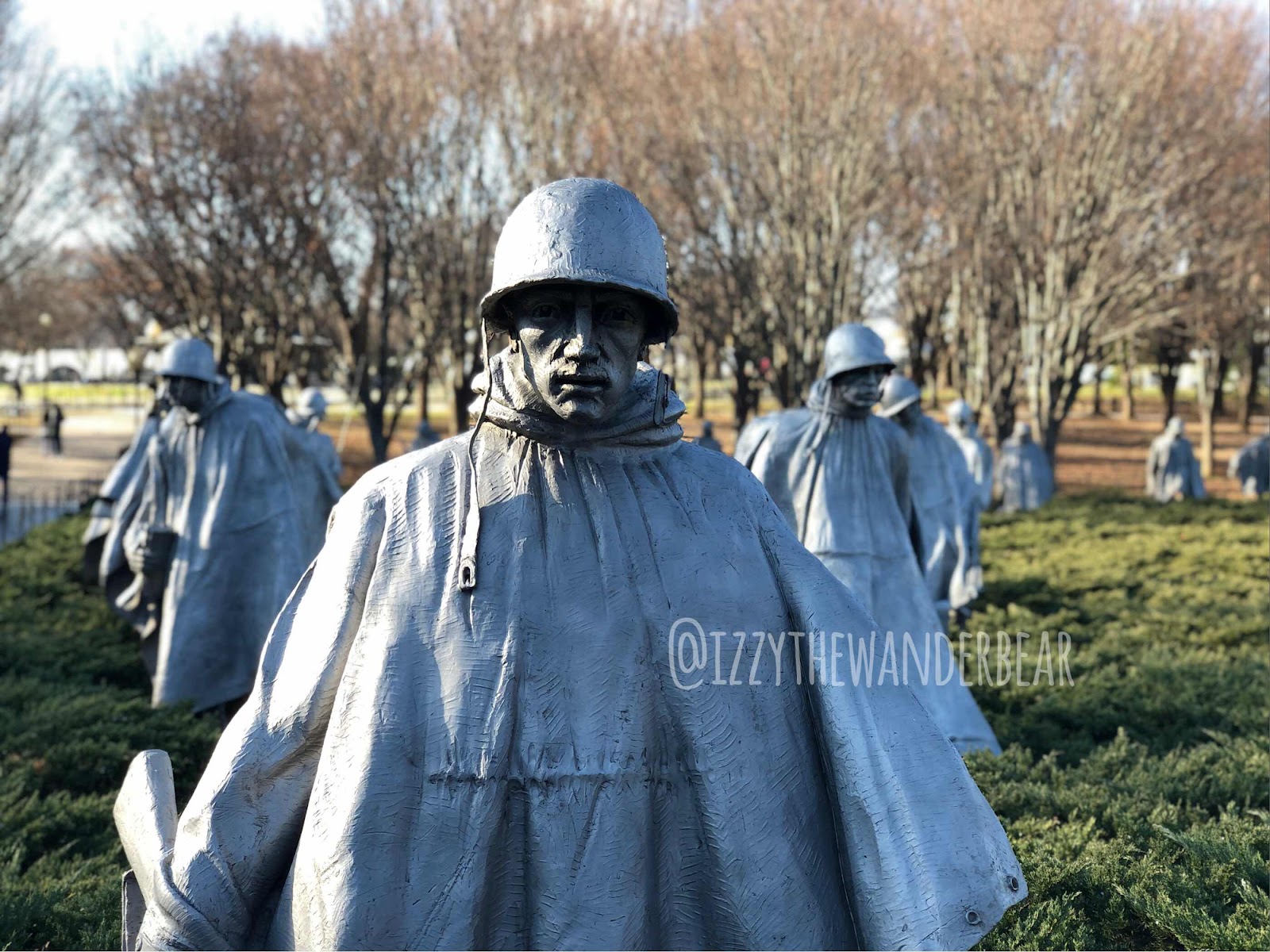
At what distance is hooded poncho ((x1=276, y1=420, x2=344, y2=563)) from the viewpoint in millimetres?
10602

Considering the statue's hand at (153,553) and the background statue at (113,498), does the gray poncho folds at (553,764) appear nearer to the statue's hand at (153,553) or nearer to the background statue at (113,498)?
the statue's hand at (153,553)

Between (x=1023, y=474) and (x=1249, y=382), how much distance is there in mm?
22638

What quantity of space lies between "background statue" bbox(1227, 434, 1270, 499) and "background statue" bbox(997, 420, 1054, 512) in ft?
16.1

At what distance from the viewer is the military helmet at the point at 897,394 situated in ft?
38.7

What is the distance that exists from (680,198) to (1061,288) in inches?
274

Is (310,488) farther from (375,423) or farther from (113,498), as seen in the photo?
(375,423)

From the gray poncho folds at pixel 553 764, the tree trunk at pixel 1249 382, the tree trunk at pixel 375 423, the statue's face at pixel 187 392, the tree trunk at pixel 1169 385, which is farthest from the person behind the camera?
the tree trunk at pixel 1169 385

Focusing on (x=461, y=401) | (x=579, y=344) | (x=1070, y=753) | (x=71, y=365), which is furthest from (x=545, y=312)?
(x=71, y=365)

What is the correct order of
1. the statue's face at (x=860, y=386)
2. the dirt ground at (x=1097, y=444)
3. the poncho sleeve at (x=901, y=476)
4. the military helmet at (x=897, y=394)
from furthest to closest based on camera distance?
the dirt ground at (x=1097, y=444)
the military helmet at (x=897, y=394)
the poncho sleeve at (x=901, y=476)
the statue's face at (x=860, y=386)

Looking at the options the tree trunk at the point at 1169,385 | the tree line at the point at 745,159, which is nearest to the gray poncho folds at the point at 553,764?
the tree line at the point at 745,159

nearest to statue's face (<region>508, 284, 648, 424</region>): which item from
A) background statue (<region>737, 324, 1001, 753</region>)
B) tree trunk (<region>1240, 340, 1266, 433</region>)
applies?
background statue (<region>737, 324, 1001, 753</region>)

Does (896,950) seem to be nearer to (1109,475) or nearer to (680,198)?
(680,198)

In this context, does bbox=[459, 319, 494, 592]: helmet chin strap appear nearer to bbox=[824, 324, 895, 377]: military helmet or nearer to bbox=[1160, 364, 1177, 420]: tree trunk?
bbox=[824, 324, 895, 377]: military helmet

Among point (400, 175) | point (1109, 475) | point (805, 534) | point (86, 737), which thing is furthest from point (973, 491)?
point (1109, 475)
